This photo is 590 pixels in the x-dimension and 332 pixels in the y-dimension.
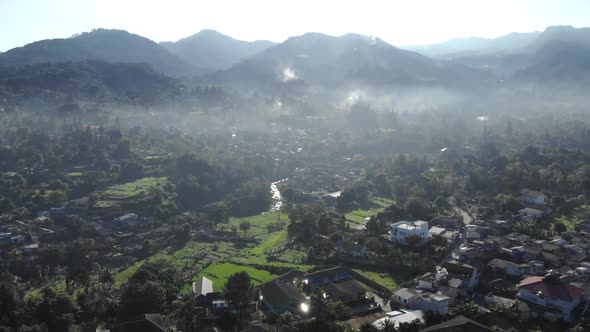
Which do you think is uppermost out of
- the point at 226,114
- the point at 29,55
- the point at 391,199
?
the point at 29,55

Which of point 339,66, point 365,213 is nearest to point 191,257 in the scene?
point 365,213

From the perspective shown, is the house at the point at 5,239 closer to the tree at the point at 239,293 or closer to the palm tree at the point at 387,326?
the tree at the point at 239,293

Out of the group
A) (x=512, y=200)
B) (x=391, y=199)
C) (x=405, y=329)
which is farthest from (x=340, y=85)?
(x=405, y=329)

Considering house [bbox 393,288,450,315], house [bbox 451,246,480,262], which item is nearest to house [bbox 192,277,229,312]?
house [bbox 393,288,450,315]

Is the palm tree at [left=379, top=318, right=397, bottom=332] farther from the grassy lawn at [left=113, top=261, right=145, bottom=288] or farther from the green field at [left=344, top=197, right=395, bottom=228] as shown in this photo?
the green field at [left=344, top=197, right=395, bottom=228]

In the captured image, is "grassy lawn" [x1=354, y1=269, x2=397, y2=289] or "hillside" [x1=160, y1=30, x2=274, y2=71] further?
"hillside" [x1=160, y1=30, x2=274, y2=71]

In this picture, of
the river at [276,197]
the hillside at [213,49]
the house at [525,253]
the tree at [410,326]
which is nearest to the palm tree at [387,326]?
the tree at [410,326]

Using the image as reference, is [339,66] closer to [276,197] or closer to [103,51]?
[103,51]

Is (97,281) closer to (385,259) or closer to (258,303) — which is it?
(258,303)
